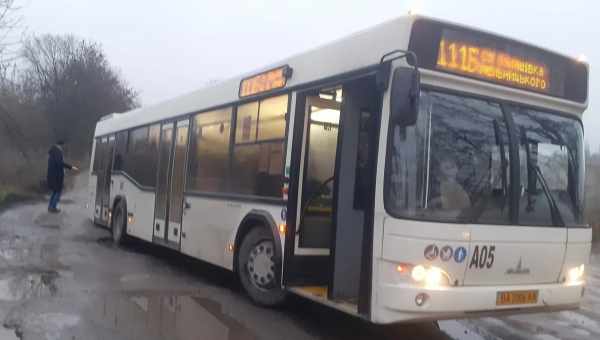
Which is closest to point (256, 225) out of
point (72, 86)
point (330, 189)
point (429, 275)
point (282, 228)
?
point (282, 228)

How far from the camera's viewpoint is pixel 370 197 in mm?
5598

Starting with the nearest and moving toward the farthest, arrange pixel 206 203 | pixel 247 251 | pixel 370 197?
pixel 370 197 < pixel 247 251 < pixel 206 203

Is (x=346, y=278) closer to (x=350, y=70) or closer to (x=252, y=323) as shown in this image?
Result: (x=252, y=323)

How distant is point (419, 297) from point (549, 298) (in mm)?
1536

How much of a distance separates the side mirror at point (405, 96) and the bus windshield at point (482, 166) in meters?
0.31

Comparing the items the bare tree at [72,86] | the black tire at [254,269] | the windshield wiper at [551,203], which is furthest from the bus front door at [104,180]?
the bare tree at [72,86]

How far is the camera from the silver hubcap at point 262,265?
7188 millimetres

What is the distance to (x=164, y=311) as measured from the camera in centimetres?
697

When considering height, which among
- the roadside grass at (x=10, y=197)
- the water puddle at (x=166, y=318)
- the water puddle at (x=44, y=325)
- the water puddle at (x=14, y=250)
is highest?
the roadside grass at (x=10, y=197)

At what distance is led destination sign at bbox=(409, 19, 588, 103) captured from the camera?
5578mm

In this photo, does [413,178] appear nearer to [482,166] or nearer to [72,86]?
[482,166]

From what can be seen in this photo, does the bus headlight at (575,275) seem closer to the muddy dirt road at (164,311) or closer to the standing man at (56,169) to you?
the muddy dirt road at (164,311)

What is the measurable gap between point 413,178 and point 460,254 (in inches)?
31.8

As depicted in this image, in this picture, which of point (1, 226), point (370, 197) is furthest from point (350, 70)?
point (1, 226)
